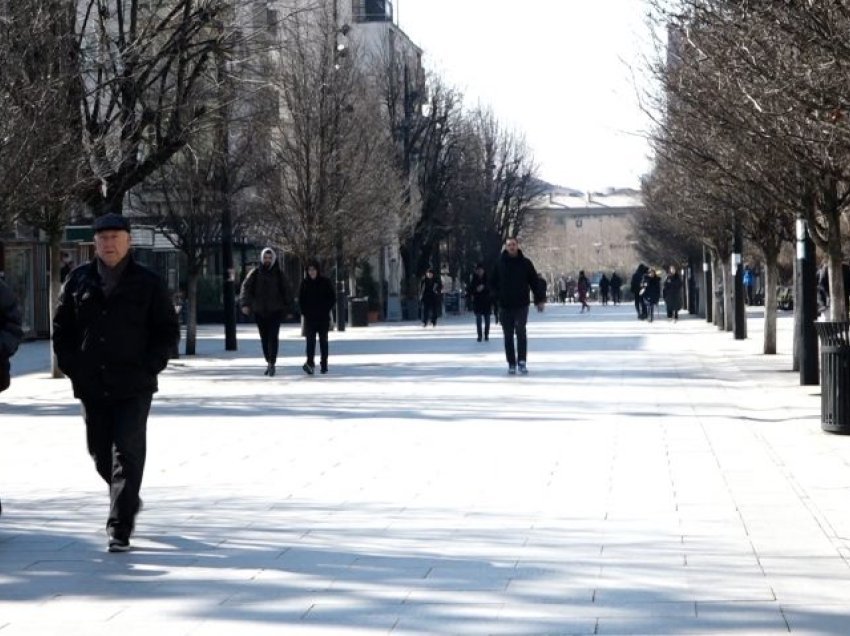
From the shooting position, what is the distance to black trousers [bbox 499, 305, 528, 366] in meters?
24.0

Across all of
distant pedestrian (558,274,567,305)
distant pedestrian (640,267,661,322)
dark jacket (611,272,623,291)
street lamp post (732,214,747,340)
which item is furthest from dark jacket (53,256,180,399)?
distant pedestrian (558,274,567,305)

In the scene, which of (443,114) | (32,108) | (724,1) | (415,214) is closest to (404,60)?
(443,114)

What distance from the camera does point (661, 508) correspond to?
10586 millimetres

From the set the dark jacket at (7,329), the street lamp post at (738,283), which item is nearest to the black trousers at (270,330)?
the street lamp post at (738,283)

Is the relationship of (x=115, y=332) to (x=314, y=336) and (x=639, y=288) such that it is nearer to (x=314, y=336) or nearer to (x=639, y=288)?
(x=314, y=336)

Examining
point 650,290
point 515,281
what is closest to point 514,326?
point 515,281

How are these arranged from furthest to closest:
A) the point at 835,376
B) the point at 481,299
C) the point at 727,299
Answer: the point at 727,299 → the point at 481,299 → the point at 835,376

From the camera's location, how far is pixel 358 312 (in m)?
52.7

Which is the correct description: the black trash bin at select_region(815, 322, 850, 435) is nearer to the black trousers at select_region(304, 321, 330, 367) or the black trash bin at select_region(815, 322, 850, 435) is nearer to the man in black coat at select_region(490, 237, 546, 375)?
the man in black coat at select_region(490, 237, 546, 375)

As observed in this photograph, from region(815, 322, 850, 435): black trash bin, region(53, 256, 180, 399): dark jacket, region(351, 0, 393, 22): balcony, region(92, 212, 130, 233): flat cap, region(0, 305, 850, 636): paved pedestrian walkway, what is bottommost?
region(0, 305, 850, 636): paved pedestrian walkway

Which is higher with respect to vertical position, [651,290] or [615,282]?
[615,282]

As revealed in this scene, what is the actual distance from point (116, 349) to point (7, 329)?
806 mm

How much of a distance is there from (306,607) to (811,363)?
46.7 feet

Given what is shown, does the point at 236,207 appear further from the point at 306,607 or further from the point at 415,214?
the point at 306,607
